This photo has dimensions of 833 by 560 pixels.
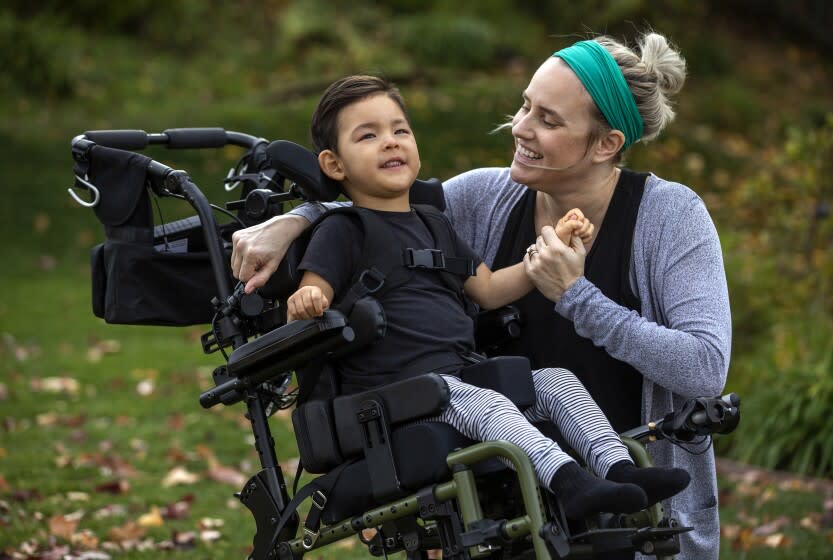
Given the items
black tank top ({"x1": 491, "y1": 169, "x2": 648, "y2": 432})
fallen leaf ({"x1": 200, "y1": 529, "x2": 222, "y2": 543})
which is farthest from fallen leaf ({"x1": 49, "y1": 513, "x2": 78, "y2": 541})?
black tank top ({"x1": 491, "y1": 169, "x2": 648, "y2": 432})

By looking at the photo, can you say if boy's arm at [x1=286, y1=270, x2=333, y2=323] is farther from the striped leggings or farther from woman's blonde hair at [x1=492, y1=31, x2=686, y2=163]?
woman's blonde hair at [x1=492, y1=31, x2=686, y2=163]

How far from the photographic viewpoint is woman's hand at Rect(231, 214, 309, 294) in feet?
10.00

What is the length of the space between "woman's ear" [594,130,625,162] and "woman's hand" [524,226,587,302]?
0.33 meters

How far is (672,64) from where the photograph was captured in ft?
11.3

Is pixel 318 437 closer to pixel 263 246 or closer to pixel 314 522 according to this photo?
pixel 314 522

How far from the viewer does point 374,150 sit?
10.4 ft

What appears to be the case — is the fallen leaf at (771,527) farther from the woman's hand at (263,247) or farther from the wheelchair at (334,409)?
the woman's hand at (263,247)

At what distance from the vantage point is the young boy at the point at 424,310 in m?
2.72

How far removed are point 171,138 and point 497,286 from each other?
3.69 feet

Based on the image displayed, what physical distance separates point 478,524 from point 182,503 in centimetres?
312

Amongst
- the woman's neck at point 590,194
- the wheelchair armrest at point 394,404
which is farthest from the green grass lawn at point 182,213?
the wheelchair armrest at point 394,404

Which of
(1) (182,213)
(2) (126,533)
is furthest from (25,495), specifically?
(1) (182,213)

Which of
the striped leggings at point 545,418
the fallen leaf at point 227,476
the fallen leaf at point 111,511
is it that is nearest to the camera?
the striped leggings at point 545,418

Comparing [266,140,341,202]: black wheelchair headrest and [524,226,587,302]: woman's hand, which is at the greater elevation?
[266,140,341,202]: black wheelchair headrest
